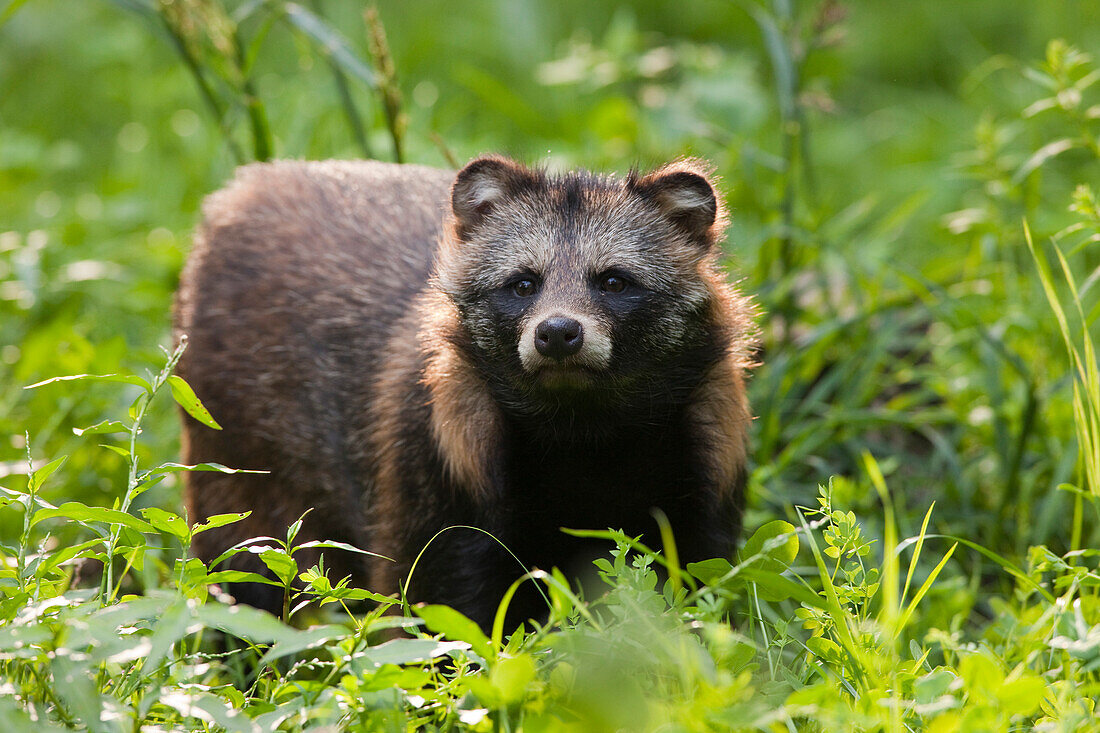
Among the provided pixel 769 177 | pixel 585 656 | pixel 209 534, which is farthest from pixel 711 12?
pixel 585 656

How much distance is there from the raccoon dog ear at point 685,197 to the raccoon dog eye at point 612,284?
1.16 ft

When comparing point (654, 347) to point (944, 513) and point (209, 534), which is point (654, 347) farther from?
point (209, 534)

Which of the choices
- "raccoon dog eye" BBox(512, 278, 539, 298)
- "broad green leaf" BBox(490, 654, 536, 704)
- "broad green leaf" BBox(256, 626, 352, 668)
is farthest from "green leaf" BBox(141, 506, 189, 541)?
"raccoon dog eye" BBox(512, 278, 539, 298)

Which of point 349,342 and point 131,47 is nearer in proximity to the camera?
point 349,342

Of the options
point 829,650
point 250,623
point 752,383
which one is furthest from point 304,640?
point 752,383

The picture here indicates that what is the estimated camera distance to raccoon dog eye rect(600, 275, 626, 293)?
3.90m

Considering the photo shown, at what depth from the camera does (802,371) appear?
18.1 feet

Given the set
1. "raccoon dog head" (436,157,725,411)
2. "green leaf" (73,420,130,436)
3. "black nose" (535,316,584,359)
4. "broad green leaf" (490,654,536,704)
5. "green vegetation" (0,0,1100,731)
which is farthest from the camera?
"raccoon dog head" (436,157,725,411)

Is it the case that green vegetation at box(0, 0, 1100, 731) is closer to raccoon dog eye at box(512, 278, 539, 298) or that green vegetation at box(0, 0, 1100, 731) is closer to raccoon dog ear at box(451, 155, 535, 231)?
raccoon dog ear at box(451, 155, 535, 231)

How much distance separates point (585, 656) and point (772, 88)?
6.77 metres

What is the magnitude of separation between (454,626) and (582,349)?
48.1 inches

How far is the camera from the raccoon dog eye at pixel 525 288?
12.8ft

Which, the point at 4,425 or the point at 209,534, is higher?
the point at 4,425

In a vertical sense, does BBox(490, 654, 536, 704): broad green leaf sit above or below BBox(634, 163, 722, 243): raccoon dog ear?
below
